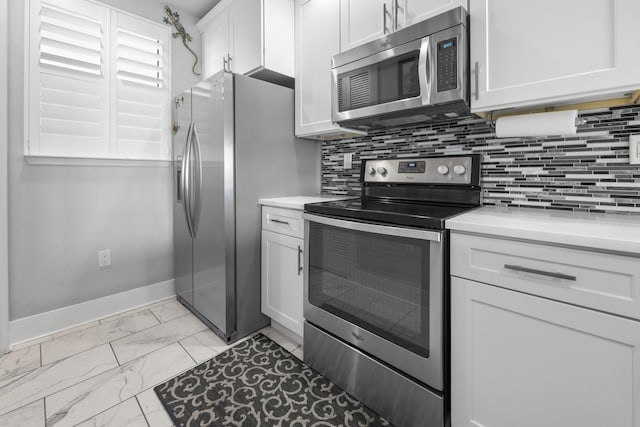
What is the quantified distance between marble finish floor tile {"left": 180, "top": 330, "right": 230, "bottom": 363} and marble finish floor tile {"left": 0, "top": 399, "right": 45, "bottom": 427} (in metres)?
0.69

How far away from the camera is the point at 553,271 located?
3.00ft

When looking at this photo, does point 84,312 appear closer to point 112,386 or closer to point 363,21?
point 112,386

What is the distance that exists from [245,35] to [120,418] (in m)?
2.41

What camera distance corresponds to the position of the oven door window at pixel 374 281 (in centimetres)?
120

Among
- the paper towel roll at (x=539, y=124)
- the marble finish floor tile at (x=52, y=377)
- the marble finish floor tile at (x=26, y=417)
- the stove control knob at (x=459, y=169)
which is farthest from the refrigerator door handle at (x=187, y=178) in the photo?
the paper towel roll at (x=539, y=124)

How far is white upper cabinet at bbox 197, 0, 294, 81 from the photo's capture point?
2.02m

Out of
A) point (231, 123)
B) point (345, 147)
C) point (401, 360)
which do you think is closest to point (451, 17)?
point (345, 147)

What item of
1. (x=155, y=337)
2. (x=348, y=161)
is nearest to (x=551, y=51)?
(x=348, y=161)

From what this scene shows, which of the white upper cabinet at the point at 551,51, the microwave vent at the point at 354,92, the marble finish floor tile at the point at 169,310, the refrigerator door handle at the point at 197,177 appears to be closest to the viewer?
the white upper cabinet at the point at 551,51

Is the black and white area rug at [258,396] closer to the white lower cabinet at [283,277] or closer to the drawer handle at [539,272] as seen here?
the white lower cabinet at [283,277]

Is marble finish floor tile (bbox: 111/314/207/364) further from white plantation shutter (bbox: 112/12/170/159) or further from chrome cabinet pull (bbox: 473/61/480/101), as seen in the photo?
chrome cabinet pull (bbox: 473/61/480/101)

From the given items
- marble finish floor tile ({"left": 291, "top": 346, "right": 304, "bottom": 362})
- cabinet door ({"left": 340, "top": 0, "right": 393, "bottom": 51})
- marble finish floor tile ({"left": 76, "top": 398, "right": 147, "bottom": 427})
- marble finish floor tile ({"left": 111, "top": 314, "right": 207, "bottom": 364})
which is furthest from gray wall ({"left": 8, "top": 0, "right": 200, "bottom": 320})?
cabinet door ({"left": 340, "top": 0, "right": 393, "bottom": 51})

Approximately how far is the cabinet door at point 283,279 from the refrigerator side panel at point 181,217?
701 mm

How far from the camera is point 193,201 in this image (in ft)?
7.18
